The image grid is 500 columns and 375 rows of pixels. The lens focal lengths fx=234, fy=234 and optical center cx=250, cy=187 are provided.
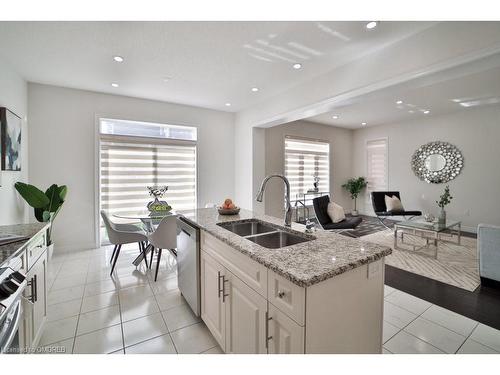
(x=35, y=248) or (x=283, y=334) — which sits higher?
(x=35, y=248)

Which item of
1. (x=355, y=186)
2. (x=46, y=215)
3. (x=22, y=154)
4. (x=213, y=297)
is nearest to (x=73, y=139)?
(x=22, y=154)

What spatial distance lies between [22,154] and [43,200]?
2.78 feet

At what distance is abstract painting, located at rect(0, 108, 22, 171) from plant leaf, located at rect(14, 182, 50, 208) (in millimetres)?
235

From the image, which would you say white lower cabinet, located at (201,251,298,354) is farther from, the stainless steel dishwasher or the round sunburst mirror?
the round sunburst mirror

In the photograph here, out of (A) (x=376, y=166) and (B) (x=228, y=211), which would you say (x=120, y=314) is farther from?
(A) (x=376, y=166)

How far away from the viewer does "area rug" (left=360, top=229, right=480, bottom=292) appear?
Result: 2.86 metres

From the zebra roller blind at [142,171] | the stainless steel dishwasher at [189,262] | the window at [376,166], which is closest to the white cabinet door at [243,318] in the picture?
the stainless steel dishwasher at [189,262]

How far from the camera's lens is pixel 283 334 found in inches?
42.6

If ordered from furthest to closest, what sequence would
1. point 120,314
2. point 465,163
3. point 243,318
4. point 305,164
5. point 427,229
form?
1. point 305,164
2. point 465,163
3. point 427,229
4. point 120,314
5. point 243,318

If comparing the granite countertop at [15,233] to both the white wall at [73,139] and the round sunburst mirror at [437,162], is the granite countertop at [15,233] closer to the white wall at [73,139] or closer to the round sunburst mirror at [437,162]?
the white wall at [73,139]

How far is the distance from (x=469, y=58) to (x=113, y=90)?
4671mm

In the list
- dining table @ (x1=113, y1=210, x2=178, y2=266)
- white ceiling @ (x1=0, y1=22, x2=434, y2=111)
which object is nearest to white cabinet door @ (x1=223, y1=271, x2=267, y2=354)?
dining table @ (x1=113, y1=210, x2=178, y2=266)

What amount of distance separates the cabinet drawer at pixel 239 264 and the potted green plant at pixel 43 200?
2607 mm
